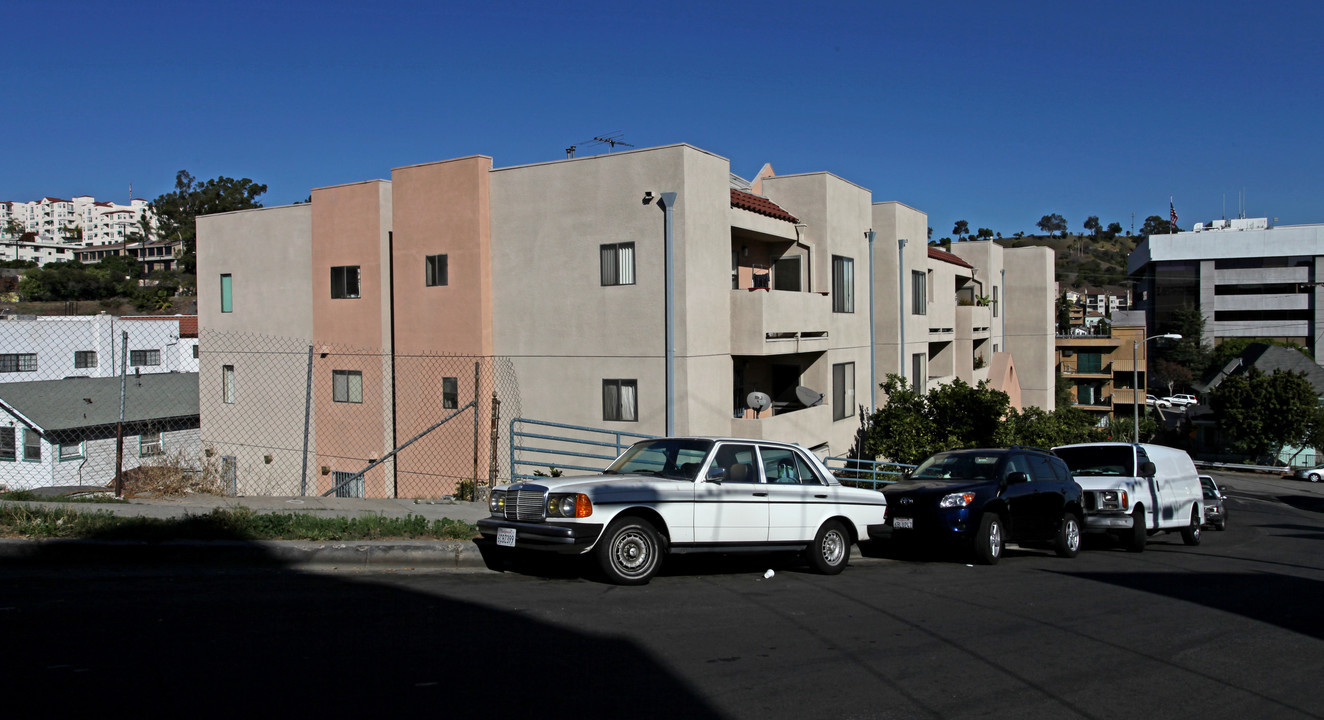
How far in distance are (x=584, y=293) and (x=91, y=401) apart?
17.8 m

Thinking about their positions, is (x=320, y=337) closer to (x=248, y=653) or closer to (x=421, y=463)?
(x=421, y=463)

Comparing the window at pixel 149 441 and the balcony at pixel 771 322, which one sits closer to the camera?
the balcony at pixel 771 322

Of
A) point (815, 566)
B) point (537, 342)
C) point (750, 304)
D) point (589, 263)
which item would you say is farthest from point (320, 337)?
point (815, 566)

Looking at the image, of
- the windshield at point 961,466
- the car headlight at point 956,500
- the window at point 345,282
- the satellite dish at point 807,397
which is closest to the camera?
the car headlight at point 956,500

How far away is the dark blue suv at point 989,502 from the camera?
11.8m

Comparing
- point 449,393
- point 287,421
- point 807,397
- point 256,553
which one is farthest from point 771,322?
point 256,553

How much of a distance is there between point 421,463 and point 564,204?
676cm

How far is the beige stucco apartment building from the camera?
18344 mm

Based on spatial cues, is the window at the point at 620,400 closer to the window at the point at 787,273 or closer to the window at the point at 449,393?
the window at the point at 449,393

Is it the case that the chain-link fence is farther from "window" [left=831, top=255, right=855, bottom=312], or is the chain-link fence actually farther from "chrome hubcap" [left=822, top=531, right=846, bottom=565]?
"window" [left=831, top=255, right=855, bottom=312]

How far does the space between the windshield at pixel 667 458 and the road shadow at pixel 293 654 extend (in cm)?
233

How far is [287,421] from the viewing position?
76.4 feet

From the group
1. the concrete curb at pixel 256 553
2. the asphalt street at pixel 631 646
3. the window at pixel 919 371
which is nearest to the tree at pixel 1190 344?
the window at pixel 919 371

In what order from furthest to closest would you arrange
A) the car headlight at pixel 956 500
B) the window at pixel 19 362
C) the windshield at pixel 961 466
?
1. the window at pixel 19 362
2. the windshield at pixel 961 466
3. the car headlight at pixel 956 500
